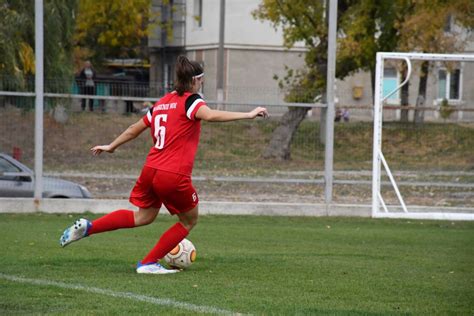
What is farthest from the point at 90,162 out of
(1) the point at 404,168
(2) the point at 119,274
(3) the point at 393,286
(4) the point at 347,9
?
(4) the point at 347,9

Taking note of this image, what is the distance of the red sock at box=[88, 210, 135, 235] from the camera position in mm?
8609

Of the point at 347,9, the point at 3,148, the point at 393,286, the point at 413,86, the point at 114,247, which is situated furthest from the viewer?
the point at 413,86

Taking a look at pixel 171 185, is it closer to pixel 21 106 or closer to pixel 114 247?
pixel 114 247

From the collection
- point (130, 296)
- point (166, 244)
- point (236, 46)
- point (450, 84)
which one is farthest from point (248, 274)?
point (236, 46)

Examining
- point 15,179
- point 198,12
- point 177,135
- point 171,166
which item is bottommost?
point 15,179

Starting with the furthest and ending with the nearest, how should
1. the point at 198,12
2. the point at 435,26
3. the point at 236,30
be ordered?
the point at 198,12
the point at 236,30
the point at 435,26

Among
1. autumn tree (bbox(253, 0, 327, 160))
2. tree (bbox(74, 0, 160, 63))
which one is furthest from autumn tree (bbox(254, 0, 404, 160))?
tree (bbox(74, 0, 160, 63))

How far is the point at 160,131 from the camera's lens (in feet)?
27.6

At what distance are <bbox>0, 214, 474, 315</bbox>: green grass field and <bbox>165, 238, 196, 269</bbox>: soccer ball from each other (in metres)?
0.09

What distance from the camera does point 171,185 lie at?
8266 mm

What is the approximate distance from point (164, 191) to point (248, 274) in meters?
1.10

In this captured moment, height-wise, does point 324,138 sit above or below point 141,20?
below

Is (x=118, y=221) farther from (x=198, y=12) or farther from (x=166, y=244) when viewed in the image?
(x=198, y=12)

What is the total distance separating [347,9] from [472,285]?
21.6 metres
